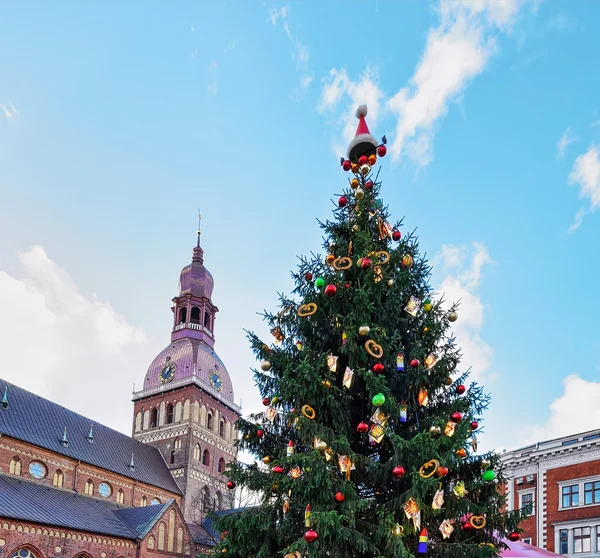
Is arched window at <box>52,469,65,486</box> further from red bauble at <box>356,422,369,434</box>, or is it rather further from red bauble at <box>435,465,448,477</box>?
red bauble at <box>435,465,448,477</box>

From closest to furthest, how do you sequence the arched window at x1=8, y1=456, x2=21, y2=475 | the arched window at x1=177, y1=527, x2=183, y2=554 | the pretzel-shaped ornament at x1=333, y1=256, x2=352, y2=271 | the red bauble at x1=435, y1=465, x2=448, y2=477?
the red bauble at x1=435, y1=465, x2=448, y2=477, the pretzel-shaped ornament at x1=333, y1=256, x2=352, y2=271, the arched window at x1=8, y1=456, x2=21, y2=475, the arched window at x1=177, y1=527, x2=183, y2=554

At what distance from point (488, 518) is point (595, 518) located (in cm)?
2070

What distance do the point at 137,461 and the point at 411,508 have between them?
35936 mm

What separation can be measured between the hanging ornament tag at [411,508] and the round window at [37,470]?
2859 cm

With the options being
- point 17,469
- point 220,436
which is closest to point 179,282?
point 220,436

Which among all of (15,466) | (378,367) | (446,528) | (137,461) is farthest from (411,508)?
(137,461)

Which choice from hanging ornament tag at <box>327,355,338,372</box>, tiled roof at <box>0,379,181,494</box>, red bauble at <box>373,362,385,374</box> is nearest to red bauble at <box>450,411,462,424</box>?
red bauble at <box>373,362,385,374</box>

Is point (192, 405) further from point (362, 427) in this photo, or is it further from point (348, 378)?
point (362, 427)

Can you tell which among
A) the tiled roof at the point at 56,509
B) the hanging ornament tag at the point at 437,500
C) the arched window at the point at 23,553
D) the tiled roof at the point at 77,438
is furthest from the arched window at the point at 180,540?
the hanging ornament tag at the point at 437,500

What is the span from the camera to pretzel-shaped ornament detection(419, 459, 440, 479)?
916cm

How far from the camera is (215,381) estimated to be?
4928 cm

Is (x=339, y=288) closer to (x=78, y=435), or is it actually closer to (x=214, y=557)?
(x=214, y=557)

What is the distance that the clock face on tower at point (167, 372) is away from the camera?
157 feet

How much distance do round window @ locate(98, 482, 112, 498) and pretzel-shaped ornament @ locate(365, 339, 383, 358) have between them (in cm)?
3121
